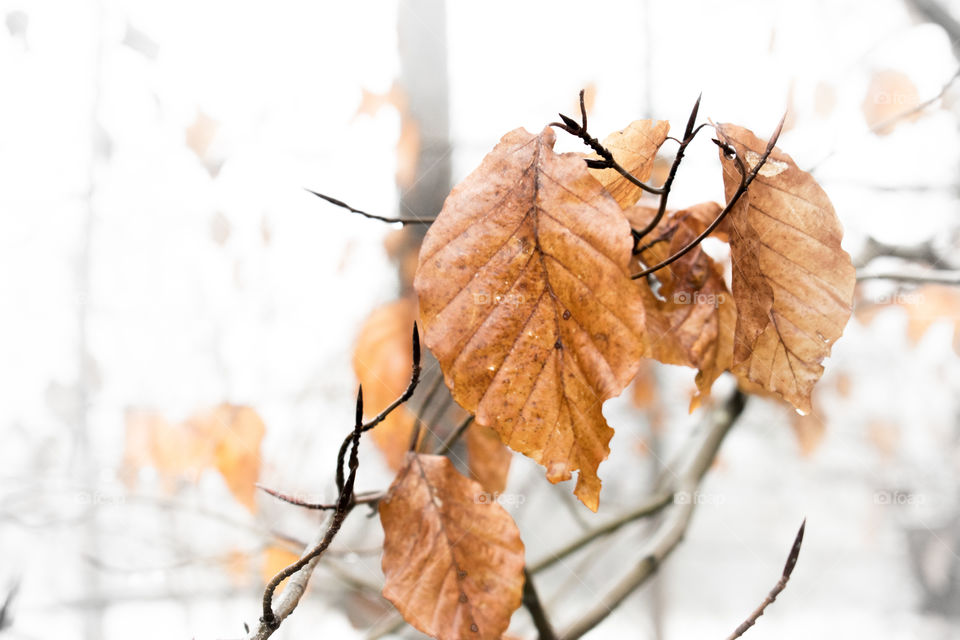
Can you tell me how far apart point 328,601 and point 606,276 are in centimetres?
110

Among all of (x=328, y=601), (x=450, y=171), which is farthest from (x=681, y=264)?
(x=328, y=601)

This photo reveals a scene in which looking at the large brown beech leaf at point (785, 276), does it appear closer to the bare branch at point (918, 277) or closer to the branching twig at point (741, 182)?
the branching twig at point (741, 182)

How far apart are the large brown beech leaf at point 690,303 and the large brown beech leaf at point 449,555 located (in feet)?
0.31

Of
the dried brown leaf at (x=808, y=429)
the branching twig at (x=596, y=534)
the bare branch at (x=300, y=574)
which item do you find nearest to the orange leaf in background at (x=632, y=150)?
the bare branch at (x=300, y=574)

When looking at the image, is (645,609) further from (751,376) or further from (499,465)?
(751,376)

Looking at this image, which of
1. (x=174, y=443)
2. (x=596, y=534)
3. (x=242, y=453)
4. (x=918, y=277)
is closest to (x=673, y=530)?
(x=596, y=534)

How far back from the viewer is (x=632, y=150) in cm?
19

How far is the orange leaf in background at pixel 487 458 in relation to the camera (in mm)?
373

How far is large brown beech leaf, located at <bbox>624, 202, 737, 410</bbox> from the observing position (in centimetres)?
23

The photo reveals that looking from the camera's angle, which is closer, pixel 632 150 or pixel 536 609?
pixel 632 150

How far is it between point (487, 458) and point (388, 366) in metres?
0.19

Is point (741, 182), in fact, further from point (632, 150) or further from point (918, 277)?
point (918, 277)

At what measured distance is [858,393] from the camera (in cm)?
209

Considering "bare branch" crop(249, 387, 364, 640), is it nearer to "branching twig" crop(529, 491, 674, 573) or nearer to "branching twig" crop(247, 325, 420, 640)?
"branching twig" crop(247, 325, 420, 640)
